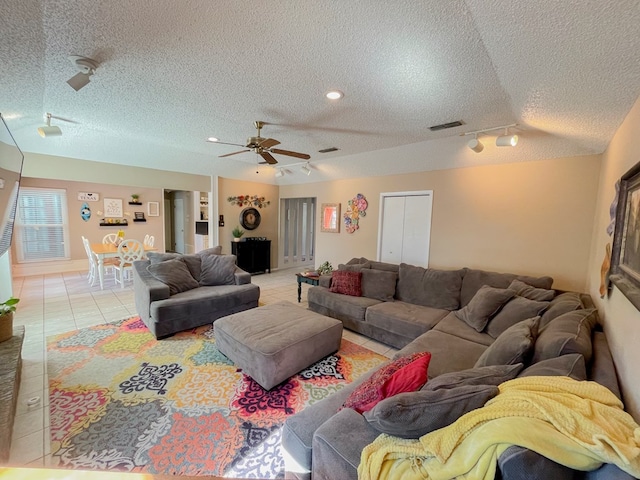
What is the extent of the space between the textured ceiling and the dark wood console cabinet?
3.30m

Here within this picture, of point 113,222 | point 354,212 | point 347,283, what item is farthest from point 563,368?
point 113,222

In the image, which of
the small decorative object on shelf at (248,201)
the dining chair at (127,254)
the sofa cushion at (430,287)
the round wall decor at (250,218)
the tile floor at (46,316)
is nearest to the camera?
the tile floor at (46,316)

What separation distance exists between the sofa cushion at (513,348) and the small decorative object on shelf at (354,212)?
3.71 m

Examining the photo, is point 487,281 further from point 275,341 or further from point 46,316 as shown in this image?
point 46,316

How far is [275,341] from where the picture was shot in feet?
7.73

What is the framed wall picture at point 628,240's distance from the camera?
1.37 m

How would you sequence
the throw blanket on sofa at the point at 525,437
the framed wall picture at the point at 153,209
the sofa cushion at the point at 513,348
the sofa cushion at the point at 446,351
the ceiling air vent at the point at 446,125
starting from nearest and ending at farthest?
the throw blanket on sofa at the point at 525,437 < the sofa cushion at the point at 513,348 < the sofa cushion at the point at 446,351 < the ceiling air vent at the point at 446,125 < the framed wall picture at the point at 153,209

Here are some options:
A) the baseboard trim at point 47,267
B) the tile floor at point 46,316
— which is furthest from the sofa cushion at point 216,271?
the baseboard trim at point 47,267

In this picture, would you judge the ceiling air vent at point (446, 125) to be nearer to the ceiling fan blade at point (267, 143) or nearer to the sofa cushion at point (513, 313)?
the ceiling fan blade at point (267, 143)

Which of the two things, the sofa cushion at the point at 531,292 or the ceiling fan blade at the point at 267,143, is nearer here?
the sofa cushion at the point at 531,292

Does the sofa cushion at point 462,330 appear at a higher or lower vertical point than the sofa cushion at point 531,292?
lower

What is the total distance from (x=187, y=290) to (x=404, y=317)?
9.39 ft

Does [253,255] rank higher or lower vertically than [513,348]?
lower

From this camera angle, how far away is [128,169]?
194 inches
